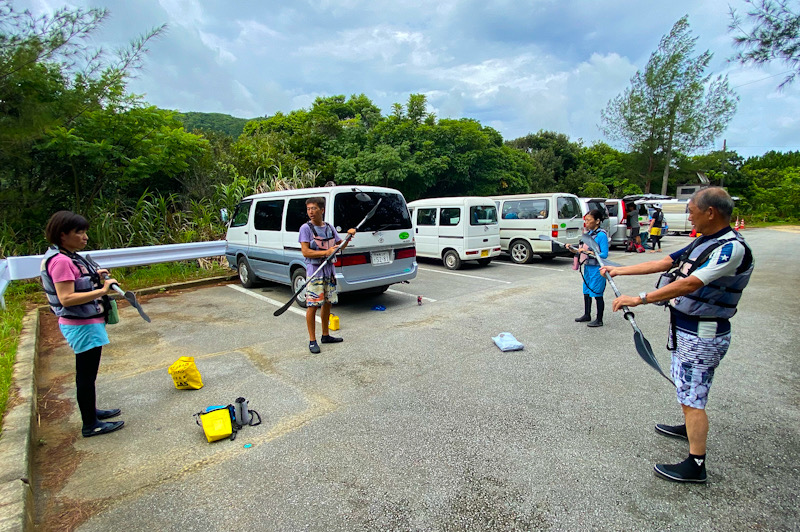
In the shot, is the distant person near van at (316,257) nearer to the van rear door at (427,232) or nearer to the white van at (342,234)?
the white van at (342,234)

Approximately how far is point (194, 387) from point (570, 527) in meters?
3.32

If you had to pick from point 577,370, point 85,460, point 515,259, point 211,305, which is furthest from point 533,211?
point 85,460

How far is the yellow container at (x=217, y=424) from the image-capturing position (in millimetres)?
3037

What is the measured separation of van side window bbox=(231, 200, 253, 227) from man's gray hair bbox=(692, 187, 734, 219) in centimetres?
720

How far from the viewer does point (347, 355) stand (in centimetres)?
469

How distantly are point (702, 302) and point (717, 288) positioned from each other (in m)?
0.11

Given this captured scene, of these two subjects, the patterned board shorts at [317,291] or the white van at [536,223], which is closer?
the patterned board shorts at [317,291]

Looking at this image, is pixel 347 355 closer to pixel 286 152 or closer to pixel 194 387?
pixel 194 387

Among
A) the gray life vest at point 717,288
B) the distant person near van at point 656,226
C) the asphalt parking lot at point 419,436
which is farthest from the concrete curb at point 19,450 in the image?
the distant person near van at point 656,226

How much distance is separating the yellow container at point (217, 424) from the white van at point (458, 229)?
303 inches

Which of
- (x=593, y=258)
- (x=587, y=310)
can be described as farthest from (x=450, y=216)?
(x=587, y=310)

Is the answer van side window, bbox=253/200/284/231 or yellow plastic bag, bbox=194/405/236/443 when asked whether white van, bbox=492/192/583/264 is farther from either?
yellow plastic bag, bbox=194/405/236/443

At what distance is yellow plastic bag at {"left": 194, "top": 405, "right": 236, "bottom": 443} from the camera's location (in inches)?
120

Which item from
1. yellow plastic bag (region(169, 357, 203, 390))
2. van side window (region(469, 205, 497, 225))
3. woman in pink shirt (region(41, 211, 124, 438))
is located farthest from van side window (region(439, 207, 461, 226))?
woman in pink shirt (region(41, 211, 124, 438))
